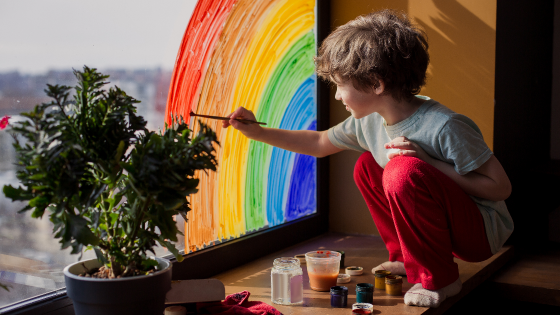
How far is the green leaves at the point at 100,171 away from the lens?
0.97m

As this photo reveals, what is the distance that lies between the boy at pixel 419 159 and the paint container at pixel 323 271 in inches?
8.4

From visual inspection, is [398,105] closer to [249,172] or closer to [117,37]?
[249,172]

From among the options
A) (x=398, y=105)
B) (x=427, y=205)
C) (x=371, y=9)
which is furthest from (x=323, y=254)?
(x=371, y=9)

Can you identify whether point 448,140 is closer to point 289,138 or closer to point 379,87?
point 379,87

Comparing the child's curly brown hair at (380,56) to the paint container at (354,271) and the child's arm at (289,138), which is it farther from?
the paint container at (354,271)

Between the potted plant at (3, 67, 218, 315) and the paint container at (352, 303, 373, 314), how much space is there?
0.56 meters

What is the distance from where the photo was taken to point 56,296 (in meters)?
1.33

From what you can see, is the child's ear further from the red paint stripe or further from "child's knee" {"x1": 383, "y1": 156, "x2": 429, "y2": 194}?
the red paint stripe

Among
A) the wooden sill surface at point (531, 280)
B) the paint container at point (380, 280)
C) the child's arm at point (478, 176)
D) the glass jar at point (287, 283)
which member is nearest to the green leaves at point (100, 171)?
the glass jar at point (287, 283)

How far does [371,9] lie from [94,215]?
1.73 m

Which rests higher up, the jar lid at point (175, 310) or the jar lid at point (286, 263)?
the jar lid at point (286, 263)

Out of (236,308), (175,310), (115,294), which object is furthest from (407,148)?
(115,294)

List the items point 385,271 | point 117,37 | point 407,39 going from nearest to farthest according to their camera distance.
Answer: point 117,37 < point 407,39 < point 385,271

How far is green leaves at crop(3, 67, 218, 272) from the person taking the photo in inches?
38.2
